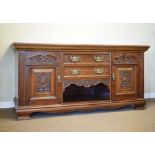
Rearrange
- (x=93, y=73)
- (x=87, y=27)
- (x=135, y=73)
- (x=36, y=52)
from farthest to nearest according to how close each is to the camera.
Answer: (x=87, y=27), (x=135, y=73), (x=93, y=73), (x=36, y=52)

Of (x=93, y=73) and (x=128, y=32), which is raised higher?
(x=128, y=32)

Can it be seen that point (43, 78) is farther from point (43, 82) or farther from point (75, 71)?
point (75, 71)

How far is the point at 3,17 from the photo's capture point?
109 inches

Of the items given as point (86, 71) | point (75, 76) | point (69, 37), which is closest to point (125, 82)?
point (86, 71)

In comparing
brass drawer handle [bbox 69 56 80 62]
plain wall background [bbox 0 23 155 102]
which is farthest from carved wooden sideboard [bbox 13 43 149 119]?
plain wall background [bbox 0 23 155 102]

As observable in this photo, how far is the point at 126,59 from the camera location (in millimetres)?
2809

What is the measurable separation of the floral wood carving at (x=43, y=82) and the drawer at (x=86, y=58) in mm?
279

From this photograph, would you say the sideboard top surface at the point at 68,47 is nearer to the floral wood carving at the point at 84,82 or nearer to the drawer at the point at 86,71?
the drawer at the point at 86,71

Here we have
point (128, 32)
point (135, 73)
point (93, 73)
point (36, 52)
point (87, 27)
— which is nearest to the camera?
point (36, 52)

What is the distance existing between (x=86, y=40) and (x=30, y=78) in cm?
115

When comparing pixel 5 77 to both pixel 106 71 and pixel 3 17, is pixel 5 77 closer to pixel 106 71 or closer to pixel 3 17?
pixel 3 17

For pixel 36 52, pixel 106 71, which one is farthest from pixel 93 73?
pixel 36 52

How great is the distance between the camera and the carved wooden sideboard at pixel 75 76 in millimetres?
2414

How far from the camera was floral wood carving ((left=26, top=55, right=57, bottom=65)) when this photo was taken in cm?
241
